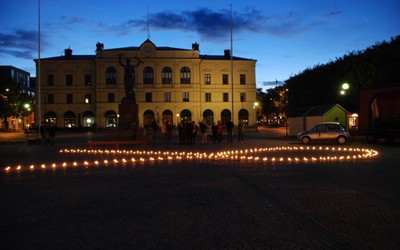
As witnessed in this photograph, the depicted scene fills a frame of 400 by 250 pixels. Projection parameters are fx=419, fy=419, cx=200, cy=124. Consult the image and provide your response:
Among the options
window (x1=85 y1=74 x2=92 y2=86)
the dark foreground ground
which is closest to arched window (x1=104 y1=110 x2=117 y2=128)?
window (x1=85 y1=74 x2=92 y2=86)

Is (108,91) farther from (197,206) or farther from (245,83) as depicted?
(197,206)

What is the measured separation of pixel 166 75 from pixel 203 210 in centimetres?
7464

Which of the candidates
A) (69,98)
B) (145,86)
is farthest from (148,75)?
(69,98)

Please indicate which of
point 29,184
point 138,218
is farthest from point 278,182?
point 29,184

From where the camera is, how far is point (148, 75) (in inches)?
3201

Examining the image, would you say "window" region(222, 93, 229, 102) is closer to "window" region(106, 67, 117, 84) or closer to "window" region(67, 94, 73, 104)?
"window" region(106, 67, 117, 84)

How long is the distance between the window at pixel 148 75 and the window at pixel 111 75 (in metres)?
5.71

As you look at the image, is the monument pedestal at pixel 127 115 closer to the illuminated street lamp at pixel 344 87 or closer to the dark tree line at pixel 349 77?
the illuminated street lamp at pixel 344 87

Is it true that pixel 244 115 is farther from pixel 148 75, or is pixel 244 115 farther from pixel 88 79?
pixel 88 79

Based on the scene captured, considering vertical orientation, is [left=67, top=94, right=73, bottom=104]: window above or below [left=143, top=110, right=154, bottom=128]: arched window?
above

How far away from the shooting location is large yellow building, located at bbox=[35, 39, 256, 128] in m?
80.7

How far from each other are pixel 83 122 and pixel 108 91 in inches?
323

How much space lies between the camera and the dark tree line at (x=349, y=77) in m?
41.2

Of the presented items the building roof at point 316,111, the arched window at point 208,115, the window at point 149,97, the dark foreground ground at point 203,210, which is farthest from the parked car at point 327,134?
the window at point 149,97
